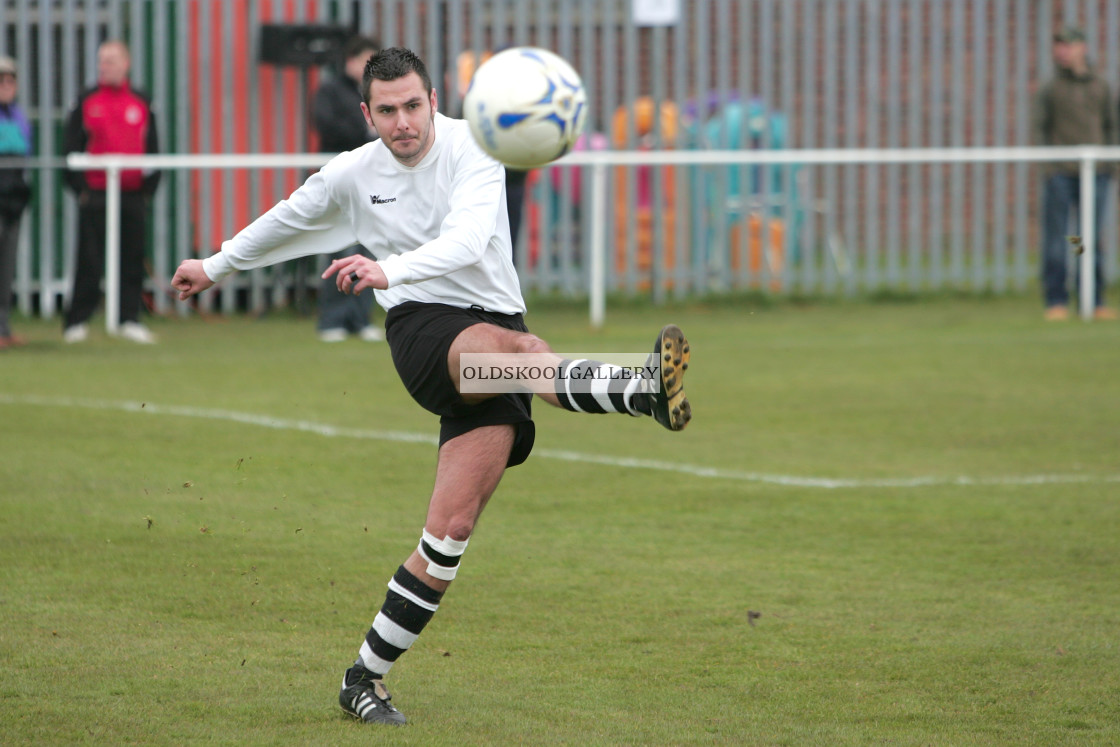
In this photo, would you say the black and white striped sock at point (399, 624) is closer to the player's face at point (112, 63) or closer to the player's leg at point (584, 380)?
the player's leg at point (584, 380)

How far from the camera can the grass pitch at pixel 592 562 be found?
4.65 metres

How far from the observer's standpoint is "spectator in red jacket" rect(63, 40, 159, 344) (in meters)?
13.2

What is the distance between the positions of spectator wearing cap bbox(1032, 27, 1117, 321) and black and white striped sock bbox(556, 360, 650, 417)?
10577mm

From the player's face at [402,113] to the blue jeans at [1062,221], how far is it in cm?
1075

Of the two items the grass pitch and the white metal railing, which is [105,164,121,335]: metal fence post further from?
the grass pitch

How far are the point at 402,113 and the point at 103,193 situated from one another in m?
9.58

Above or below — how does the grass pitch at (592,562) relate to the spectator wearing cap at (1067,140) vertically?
below

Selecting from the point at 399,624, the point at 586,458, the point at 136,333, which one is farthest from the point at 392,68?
the point at 136,333

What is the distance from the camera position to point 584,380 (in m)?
4.65

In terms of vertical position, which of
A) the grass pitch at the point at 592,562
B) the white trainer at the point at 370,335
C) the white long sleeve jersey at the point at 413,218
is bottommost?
the grass pitch at the point at 592,562

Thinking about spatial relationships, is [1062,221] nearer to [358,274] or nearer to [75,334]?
[75,334]

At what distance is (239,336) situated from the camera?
14.1 meters

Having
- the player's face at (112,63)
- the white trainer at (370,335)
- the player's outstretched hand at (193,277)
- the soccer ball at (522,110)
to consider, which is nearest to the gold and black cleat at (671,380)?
the soccer ball at (522,110)

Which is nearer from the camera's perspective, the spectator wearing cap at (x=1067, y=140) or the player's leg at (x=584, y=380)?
the player's leg at (x=584, y=380)
